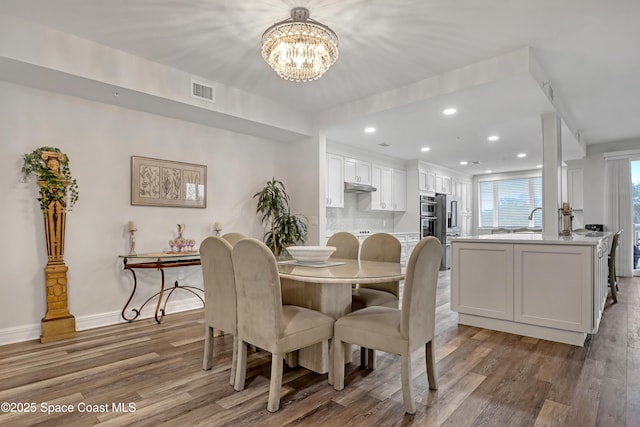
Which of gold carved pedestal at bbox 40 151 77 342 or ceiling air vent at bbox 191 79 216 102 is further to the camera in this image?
ceiling air vent at bbox 191 79 216 102

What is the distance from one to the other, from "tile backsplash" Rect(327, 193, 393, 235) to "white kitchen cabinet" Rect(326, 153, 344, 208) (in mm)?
430

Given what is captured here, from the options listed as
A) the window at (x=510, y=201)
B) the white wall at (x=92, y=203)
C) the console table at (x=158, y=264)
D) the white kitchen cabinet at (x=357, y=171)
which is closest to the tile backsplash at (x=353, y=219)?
the white kitchen cabinet at (x=357, y=171)

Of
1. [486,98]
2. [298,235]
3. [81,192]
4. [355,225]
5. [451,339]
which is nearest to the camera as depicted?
[451,339]

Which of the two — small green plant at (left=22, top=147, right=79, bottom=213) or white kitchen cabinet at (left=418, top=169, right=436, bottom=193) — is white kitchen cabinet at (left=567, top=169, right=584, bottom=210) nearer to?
white kitchen cabinet at (left=418, top=169, right=436, bottom=193)

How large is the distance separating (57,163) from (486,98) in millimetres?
4318

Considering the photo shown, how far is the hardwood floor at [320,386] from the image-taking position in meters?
1.90

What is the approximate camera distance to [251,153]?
5066 millimetres

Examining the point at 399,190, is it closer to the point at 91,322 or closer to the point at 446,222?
the point at 446,222

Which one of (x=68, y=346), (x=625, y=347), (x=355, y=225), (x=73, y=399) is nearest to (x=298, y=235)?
(x=355, y=225)

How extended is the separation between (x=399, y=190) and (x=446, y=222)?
4.67 feet

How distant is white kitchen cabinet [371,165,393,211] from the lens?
22.2ft

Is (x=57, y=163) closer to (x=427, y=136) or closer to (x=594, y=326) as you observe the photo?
(x=427, y=136)

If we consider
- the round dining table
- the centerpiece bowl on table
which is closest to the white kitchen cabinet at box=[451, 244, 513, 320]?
the round dining table

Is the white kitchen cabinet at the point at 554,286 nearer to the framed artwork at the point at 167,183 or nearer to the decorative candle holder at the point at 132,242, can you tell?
the framed artwork at the point at 167,183
